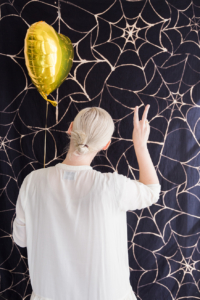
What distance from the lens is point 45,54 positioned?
131 cm

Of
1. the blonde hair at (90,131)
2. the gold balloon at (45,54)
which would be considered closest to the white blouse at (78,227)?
the blonde hair at (90,131)

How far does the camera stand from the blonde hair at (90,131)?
3.27ft

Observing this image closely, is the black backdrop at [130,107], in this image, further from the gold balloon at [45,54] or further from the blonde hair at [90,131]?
the blonde hair at [90,131]

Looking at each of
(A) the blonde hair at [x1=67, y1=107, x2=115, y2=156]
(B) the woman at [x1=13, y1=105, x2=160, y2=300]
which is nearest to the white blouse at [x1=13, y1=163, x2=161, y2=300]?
(B) the woman at [x1=13, y1=105, x2=160, y2=300]

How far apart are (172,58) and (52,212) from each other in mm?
1398

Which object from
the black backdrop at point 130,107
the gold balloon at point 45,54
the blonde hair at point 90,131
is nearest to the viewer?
the blonde hair at point 90,131

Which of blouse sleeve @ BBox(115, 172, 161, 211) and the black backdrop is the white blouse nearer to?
blouse sleeve @ BBox(115, 172, 161, 211)

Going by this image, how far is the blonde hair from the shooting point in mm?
996

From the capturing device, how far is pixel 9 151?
1.78 meters

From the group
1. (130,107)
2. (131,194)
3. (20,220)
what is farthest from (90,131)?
(130,107)

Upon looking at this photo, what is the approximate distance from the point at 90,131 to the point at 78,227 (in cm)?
42

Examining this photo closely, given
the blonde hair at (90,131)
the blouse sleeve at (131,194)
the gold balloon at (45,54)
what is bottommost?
the blouse sleeve at (131,194)

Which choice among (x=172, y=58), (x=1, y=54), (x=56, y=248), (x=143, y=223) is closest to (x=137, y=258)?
(x=143, y=223)

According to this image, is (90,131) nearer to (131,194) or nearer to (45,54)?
(131,194)
